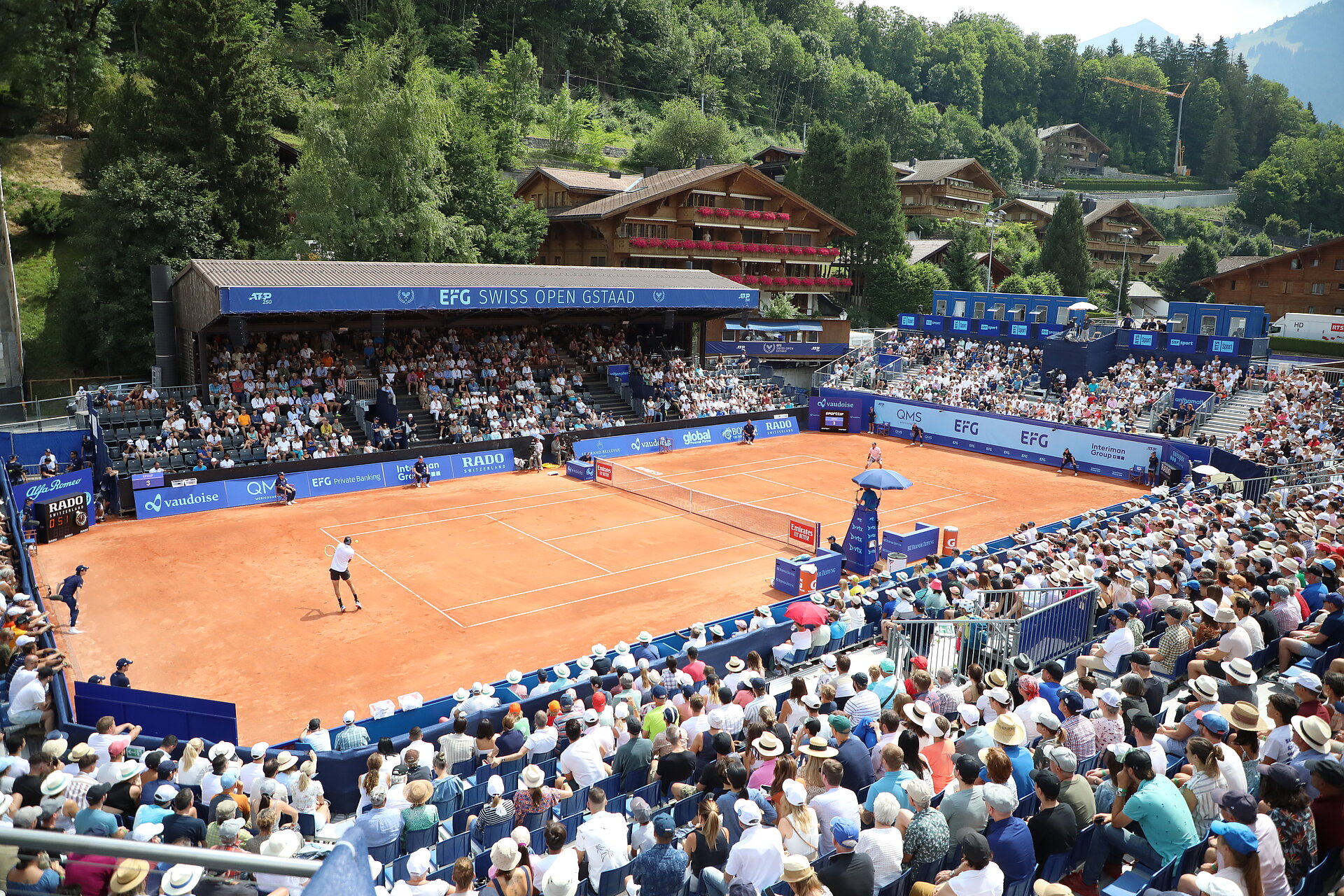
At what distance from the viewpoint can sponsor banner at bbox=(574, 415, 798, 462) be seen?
37188mm

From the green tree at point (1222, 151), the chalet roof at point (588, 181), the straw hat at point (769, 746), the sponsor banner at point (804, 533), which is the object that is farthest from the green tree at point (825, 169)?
the green tree at point (1222, 151)

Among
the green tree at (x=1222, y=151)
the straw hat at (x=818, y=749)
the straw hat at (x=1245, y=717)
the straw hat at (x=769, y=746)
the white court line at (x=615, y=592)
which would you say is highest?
the green tree at (x=1222, y=151)

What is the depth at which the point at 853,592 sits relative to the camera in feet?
60.3

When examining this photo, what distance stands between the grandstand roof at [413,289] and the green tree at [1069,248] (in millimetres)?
39814

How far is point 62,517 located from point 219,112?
2490 cm

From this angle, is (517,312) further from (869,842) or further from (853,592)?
(869,842)

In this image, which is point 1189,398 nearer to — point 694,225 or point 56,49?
point 694,225

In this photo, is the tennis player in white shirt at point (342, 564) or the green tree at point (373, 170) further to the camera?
the green tree at point (373, 170)

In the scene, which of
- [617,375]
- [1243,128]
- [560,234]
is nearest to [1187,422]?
[617,375]

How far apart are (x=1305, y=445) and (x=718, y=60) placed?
94317 millimetres

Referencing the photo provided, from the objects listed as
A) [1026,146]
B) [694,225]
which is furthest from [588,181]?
[1026,146]

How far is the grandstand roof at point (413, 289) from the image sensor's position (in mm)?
30406

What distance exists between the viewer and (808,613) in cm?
1583

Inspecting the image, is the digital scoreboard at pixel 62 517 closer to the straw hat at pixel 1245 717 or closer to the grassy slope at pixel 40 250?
the grassy slope at pixel 40 250
